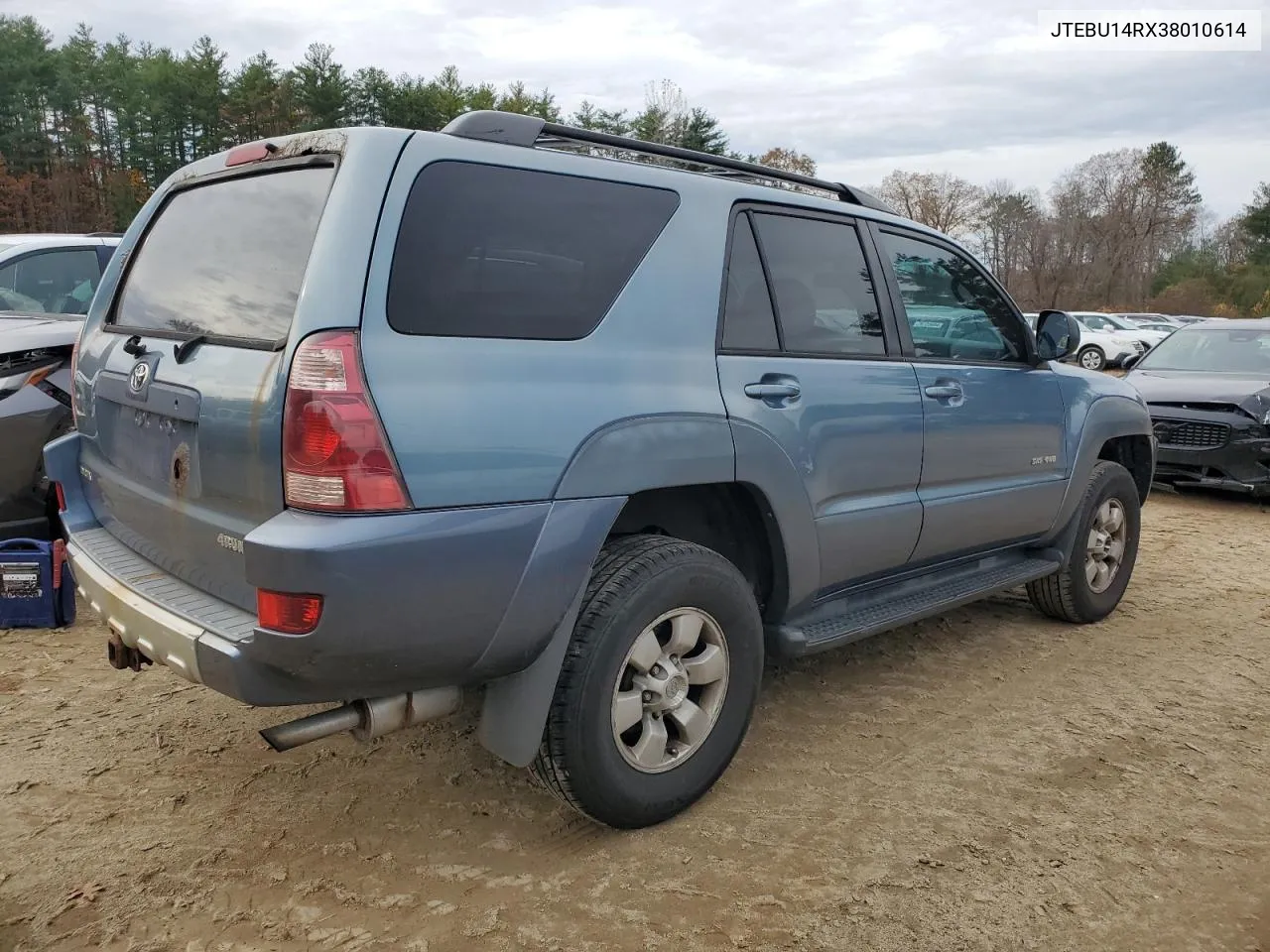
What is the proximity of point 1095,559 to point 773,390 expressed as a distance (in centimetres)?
275

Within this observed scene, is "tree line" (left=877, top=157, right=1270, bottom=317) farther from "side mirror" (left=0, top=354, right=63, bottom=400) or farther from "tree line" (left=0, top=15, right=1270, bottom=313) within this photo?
"side mirror" (left=0, top=354, right=63, bottom=400)

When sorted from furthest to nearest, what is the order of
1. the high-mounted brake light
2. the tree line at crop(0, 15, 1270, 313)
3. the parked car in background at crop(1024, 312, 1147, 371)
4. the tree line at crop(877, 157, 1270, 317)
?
the tree line at crop(877, 157, 1270, 317)
the tree line at crop(0, 15, 1270, 313)
the parked car in background at crop(1024, 312, 1147, 371)
the high-mounted brake light

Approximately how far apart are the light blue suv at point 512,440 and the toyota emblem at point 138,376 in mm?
15

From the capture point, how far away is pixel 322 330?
2.19 m

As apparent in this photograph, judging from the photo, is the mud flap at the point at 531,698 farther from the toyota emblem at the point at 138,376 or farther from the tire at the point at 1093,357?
the tire at the point at 1093,357

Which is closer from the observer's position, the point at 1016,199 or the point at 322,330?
the point at 322,330

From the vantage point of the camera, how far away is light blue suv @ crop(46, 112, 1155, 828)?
2.21 metres

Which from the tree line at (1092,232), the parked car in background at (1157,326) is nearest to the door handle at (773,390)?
the parked car in background at (1157,326)

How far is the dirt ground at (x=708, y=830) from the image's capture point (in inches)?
95.5

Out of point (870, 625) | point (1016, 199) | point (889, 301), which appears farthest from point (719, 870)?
point (1016, 199)

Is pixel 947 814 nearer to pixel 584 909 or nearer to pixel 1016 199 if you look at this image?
pixel 584 909

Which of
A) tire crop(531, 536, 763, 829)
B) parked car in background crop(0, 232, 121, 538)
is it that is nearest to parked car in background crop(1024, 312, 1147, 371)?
parked car in background crop(0, 232, 121, 538)

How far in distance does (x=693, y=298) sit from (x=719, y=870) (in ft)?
5.36

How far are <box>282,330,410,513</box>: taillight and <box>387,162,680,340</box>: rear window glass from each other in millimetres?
168
